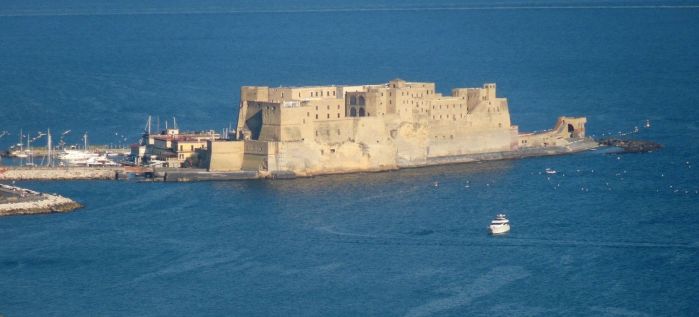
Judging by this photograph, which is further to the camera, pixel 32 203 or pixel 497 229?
pixel 32 203

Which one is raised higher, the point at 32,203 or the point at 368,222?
the point at 32,203

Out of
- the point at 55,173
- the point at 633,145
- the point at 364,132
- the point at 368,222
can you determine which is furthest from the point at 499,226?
the point at 633,145

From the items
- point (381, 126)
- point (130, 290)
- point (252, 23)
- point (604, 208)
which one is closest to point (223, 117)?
point (381, 126)

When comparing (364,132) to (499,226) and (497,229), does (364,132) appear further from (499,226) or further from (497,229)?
(497,229)

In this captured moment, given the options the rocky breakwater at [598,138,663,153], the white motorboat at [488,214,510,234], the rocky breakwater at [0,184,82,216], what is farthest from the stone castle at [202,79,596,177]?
the white motorboat at [488,214,510,234]

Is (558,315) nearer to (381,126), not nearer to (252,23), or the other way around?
(381,126)

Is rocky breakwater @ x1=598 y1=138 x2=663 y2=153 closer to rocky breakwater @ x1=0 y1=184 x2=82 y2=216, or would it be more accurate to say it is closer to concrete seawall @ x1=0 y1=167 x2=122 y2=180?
concrete seawall @ x1=0 y1=167 x2=122 y2=180

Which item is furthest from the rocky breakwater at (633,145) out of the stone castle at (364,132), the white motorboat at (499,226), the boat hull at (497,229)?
the boat hull at (497,229)
